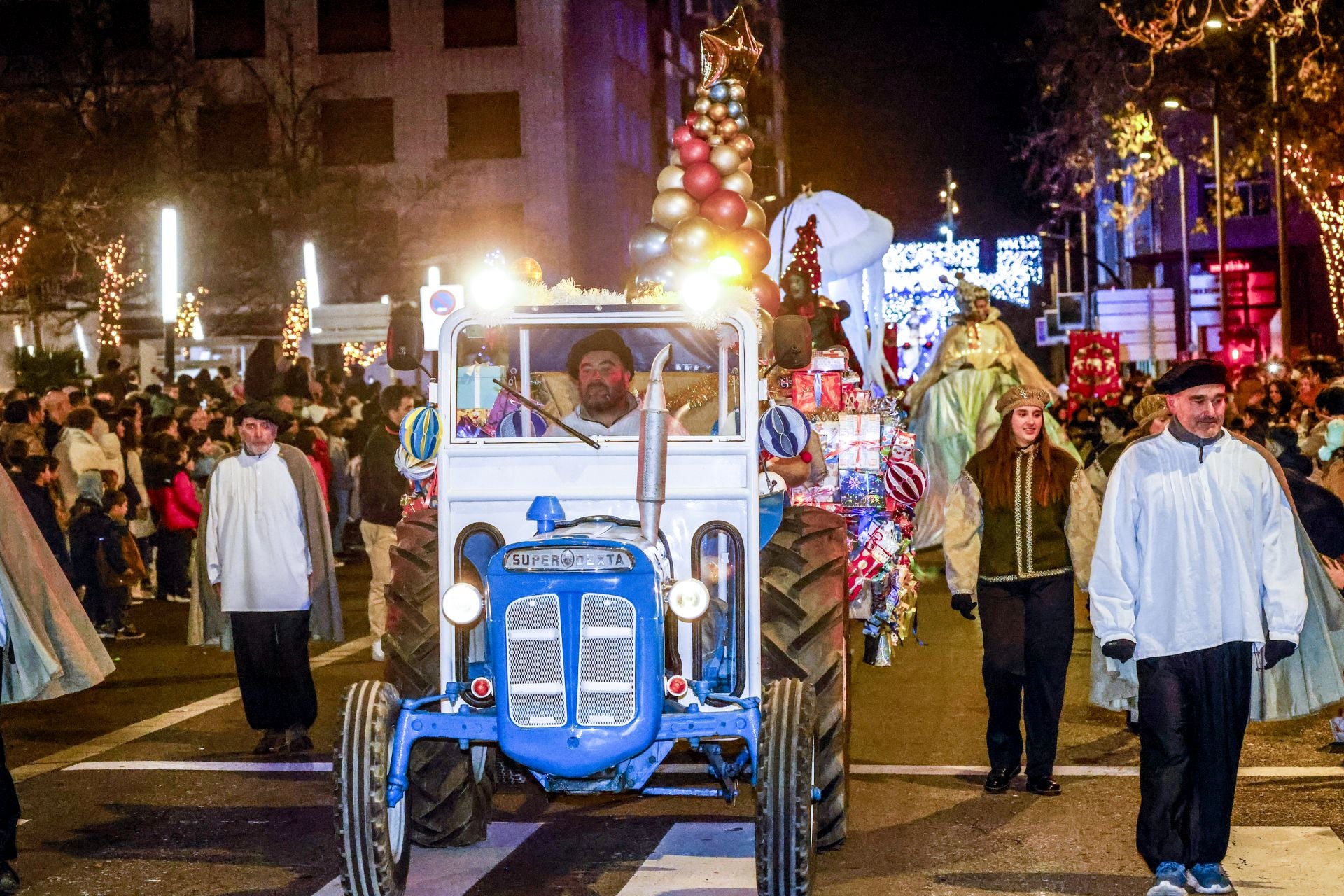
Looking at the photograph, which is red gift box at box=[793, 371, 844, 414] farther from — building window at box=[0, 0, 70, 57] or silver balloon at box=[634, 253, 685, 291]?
building window at box=[0, 0, 70, 57]

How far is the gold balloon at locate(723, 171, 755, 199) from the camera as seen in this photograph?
14094 mm

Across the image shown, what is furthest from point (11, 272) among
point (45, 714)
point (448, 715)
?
point (448, 715)

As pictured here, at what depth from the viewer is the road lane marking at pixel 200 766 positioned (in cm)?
959

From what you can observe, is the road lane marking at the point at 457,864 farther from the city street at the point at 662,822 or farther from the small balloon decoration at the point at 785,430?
the small balloon decoration at the point at 785,430

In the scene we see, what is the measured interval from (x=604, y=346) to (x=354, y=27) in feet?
154

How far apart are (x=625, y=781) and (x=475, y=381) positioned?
11.5 ft

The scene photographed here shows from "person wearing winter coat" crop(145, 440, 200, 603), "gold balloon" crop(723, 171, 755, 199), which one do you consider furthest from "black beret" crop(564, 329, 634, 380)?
"person wearing winter coat" crop(145, 440, 200, 603)

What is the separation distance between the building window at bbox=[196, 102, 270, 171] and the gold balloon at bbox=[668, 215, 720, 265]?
39912 millimetres

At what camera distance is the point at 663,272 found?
13109 millimetres

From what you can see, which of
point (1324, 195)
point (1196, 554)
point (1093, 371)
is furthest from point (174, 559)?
point (1093, 371)

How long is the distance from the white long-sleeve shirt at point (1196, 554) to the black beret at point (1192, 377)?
0.64 ft

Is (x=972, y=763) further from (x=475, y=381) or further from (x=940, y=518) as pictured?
(x=940, y=518)

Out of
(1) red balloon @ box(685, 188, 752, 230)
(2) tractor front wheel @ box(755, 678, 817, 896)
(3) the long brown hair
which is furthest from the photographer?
(1) red balloon @ box(685, 188, 752, 230)

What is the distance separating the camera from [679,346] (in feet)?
34.6
